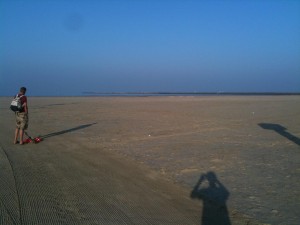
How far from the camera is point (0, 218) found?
5102 mm

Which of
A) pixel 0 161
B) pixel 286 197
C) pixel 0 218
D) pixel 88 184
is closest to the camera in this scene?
pixel 0 218

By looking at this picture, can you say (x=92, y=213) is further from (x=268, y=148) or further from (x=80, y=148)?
(x=268, y=148)

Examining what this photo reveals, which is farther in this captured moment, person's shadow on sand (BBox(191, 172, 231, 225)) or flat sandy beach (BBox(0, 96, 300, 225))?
flat sandy beach (BBox(0, 96, 300, 225))

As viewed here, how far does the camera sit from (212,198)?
629 cm

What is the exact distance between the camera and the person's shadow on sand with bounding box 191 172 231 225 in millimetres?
5250

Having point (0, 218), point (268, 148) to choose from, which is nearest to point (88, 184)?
point (0, 218)

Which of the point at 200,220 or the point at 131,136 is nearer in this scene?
the point at 200,220

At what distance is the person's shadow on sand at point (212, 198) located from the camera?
17.2 feet

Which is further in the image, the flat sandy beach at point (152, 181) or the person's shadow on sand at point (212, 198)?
the flat sandy beach at point (152, 181)

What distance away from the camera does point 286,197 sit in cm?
628

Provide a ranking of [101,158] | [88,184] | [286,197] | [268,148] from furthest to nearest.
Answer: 1. [268,148]
2. [101,158]
3. [88,184]
4. [286,197]

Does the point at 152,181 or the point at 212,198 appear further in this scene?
the point at 152,181

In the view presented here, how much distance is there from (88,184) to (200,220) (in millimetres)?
2781

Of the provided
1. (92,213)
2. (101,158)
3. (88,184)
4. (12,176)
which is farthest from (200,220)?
(101,158)
